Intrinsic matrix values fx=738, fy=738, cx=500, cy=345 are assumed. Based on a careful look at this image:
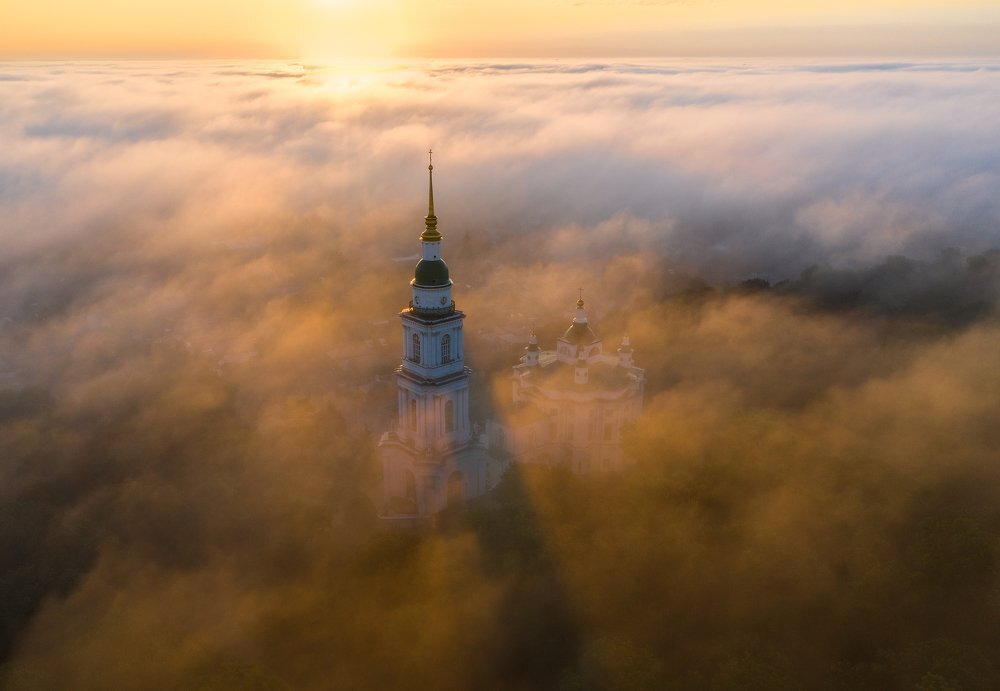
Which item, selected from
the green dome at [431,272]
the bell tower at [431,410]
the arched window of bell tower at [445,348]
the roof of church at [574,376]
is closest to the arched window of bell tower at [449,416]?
the bell tower at [431,410]

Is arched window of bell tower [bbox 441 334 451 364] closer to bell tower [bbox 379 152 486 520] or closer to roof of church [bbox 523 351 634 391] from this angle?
bell tower [bbox 379 152 486 520]

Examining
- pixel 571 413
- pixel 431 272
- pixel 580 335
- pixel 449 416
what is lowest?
pixel 571 413

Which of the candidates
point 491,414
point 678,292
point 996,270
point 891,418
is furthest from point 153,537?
point 996,270

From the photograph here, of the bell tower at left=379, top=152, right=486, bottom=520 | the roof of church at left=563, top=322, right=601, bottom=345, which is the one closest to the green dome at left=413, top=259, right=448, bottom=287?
the bell tower at left=379, top=152, right=486, bottom=520

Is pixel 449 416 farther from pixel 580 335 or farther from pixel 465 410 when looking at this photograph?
pixel 580 335

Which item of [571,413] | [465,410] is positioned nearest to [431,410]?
[465,410]
